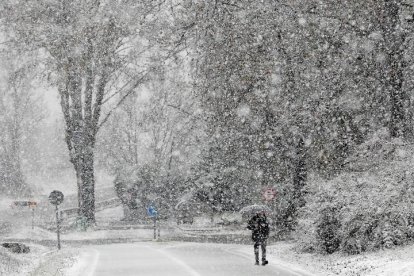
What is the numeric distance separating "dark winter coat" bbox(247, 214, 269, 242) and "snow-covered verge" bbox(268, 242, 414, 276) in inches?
34.9

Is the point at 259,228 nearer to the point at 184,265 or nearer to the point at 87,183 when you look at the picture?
the point at 184,265

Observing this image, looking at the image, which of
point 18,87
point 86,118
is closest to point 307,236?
point 86,118

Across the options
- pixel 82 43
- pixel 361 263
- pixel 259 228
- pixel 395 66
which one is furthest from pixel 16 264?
pixel 395 66

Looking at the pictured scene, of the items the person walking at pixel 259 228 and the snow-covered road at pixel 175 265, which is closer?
the snow-covered road at pixel 175 265

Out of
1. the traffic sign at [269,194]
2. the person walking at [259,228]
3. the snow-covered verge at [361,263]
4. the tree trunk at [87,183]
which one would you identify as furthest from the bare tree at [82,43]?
the traffic sign at [269,194]

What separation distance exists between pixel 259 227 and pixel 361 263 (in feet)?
11.7

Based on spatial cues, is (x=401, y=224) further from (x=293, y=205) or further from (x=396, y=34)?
(x=293, y=205)

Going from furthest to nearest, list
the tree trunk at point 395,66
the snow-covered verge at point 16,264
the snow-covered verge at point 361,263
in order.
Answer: the tree trunk at point 395,66, the snow-covered verge at point 16,264, the snow-covered verge at point 361,263

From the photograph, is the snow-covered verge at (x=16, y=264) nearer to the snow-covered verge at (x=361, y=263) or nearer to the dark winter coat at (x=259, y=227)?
the dark winter coat at (x=259, y=227)

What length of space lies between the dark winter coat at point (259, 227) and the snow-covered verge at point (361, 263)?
0.89 meters

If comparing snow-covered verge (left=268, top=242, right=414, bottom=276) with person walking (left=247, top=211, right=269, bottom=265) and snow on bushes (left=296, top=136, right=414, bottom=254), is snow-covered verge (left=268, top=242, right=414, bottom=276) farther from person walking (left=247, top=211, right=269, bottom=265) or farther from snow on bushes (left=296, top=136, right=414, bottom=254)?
person walking (left=247, top=211, right=269, bottom=265)

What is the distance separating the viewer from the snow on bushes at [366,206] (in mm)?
15672

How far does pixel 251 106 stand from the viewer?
1051 inches

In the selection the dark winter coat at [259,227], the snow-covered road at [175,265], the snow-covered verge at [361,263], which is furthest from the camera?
the dark winter coat at [259,227]
